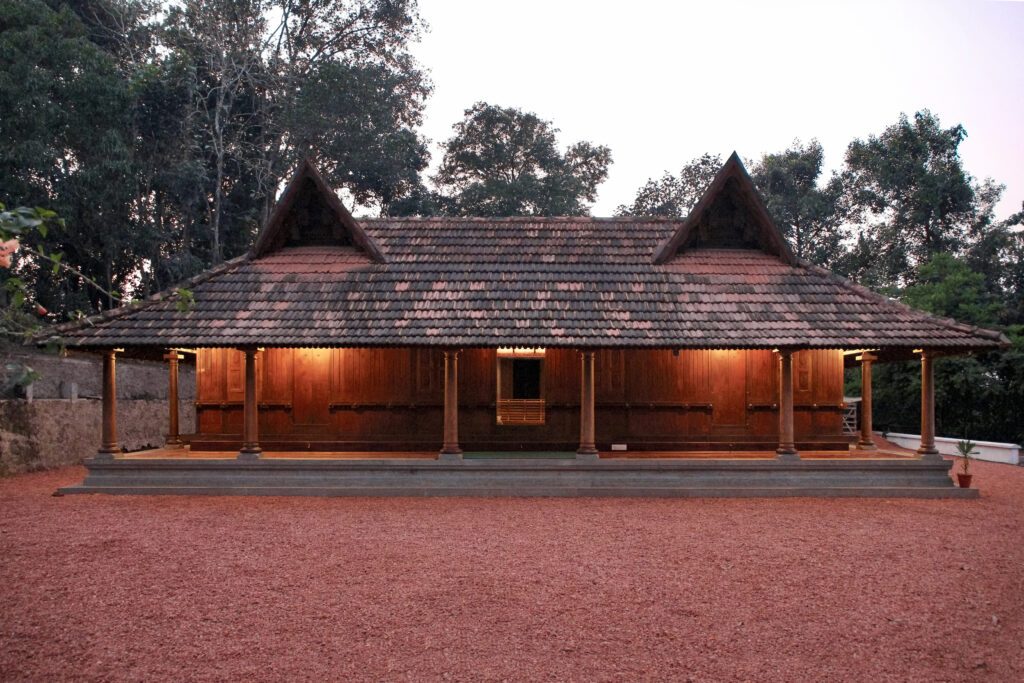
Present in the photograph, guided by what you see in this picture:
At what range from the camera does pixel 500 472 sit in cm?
1177

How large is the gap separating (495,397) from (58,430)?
1068 centimetres

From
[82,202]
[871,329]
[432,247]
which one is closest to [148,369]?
[82,202]

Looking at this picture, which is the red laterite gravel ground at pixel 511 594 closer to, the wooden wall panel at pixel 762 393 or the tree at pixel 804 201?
the wooden wall panel at pixel 762 393

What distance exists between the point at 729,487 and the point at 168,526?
865cm

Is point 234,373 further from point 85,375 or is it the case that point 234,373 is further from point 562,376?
point 85,375

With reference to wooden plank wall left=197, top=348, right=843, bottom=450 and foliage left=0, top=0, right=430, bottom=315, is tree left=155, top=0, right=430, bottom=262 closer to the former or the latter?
foliage left=0, top=0, right=430, bottom=315

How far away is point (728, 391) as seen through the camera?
44.5 feet

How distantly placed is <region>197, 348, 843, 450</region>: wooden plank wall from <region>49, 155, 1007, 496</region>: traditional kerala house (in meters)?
0.04

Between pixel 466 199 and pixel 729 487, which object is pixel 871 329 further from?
pixel 466 199

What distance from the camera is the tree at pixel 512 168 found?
1293 inches

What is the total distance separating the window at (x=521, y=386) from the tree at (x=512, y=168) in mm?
20036

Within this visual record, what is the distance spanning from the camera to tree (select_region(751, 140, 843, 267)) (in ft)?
113

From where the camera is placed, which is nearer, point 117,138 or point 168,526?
point 168,526

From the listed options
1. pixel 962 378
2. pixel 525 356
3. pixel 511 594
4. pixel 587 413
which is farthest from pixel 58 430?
pixel 962 378
